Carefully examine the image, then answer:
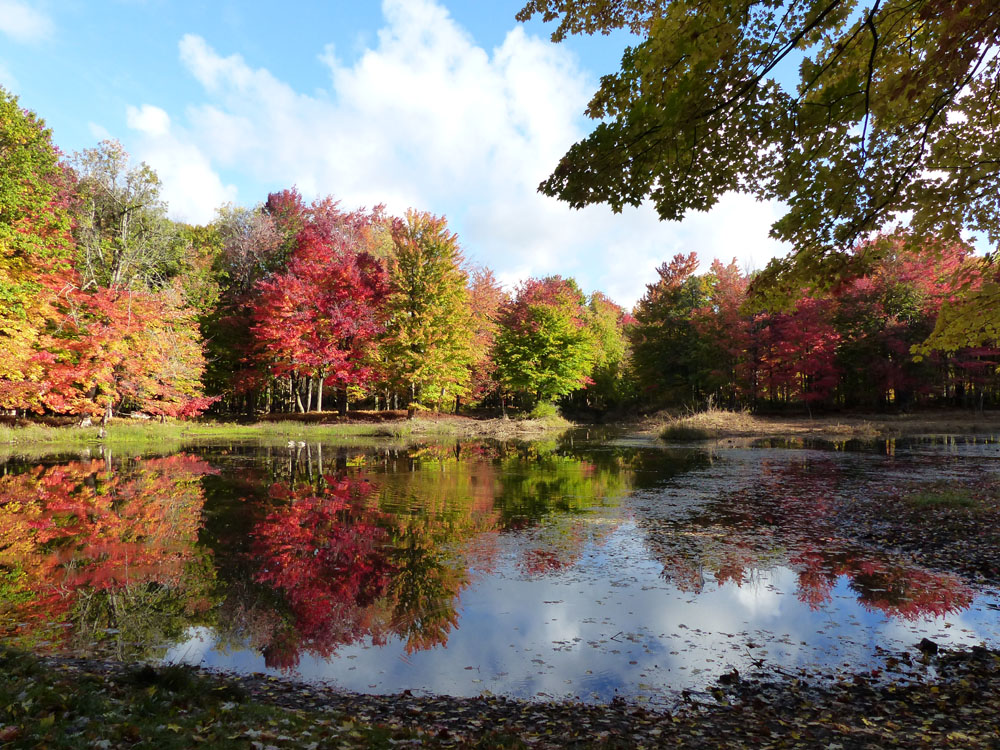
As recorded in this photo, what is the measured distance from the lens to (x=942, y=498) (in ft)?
37.0

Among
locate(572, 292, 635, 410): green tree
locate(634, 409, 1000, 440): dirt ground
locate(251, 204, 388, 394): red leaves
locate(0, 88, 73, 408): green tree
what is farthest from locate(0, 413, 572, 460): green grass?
locate(572, 292, 635, 410): green tree

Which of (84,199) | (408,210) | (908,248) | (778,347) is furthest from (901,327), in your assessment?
(84,199)

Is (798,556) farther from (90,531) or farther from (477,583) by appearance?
(90,531)

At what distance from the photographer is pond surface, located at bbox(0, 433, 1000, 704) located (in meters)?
5.11

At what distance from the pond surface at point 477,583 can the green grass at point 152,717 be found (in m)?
0.81

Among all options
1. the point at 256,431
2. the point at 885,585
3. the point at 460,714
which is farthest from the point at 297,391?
the point at 460,714

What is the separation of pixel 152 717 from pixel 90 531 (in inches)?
299

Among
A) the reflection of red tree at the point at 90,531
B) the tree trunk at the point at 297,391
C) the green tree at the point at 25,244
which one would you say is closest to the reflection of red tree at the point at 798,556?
the reflection of red tree at the point at 90,531

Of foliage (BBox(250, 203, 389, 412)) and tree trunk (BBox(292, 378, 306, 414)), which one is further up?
foliage (BBox(250, 203, 389, 412))

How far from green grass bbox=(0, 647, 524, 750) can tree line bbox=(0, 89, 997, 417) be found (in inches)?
906

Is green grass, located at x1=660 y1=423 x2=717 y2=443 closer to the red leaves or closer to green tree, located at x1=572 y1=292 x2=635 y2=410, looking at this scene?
green tree, located at x1=572 y1=292 x2=635 y2=410

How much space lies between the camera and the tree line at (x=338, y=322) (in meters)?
25.0

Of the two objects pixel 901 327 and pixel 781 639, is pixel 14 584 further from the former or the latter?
pixel 901 327

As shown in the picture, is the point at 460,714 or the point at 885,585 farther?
the point at 885,585
